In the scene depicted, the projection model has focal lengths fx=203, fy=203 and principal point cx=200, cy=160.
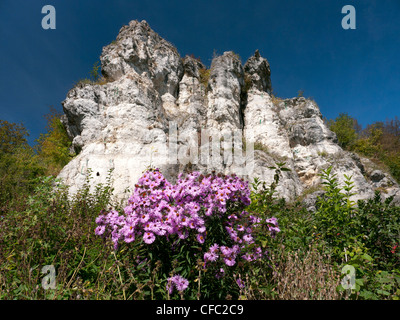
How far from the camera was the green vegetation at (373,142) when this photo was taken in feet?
65.9

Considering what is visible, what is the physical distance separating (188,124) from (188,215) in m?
9.95

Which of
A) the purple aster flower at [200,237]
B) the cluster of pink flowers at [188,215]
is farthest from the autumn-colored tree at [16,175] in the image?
the purple aster flower at [200,237]

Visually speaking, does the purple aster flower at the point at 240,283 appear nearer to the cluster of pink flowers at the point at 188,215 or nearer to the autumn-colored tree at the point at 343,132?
the cluster of pink flowers at the point at 188,215

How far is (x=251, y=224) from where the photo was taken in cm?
246

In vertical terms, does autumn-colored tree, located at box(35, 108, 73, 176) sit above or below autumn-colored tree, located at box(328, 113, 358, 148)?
below

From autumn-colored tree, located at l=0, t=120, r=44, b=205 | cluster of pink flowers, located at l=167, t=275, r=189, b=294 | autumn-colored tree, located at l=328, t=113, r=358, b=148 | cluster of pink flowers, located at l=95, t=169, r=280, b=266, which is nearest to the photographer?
cluster of pink flowers, located at l=167, t=275, r=189, b=294

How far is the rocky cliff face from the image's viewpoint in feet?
28.5

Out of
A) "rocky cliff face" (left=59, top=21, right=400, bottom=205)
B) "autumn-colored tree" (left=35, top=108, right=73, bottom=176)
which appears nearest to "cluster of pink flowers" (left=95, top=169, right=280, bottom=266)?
"rocky cliff face" (left=59, top=21, right=400, bottom=205)

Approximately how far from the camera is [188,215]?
2.17m

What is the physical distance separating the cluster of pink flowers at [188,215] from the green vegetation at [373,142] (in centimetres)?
2074

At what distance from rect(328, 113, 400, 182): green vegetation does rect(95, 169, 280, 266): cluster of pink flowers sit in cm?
2074

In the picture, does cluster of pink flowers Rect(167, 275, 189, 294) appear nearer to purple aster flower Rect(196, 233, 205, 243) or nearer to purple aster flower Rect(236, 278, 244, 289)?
purple aster flower Rect(196, 233, 205, 243)

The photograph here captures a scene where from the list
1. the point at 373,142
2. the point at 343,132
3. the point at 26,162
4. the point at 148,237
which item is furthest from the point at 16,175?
the point at 373,142
